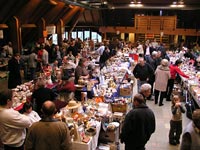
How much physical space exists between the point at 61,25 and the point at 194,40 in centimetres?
1061

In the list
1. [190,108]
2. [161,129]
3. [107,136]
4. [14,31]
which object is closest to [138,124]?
[107,136]

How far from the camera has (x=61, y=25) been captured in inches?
695

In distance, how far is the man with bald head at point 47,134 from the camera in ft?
9.50

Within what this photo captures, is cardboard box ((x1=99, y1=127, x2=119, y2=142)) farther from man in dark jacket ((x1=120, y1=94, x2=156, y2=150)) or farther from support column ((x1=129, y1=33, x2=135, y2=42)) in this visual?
support column ((x1=129, y1=33, x2=135, y2=42))

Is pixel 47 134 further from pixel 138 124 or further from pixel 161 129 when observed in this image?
pixel 161 129

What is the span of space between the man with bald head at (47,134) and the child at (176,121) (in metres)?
3.00

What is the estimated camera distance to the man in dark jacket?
12.2 feet

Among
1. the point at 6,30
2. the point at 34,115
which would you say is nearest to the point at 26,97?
the point at 34,115

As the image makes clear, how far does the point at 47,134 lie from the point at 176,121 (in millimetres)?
3279

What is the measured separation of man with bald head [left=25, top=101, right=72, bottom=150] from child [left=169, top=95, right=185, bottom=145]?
2997 mm

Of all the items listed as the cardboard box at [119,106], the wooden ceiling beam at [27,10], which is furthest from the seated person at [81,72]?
the wooden ceiling beam at [27,10]

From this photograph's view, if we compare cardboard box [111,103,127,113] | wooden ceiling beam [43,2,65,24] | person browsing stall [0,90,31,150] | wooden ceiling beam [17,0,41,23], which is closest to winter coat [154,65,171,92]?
cardboard box [111,103,127,113]

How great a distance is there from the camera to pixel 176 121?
17.6ft

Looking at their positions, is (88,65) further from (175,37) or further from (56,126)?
(175,37)
